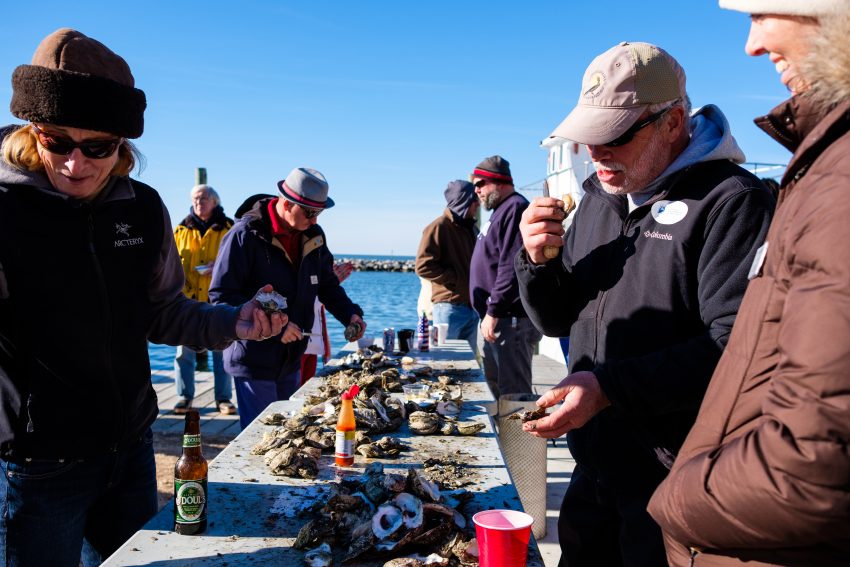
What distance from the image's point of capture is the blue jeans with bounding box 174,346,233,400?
7.08 metres

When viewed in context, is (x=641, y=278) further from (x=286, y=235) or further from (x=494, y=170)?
(x=494, y=170)

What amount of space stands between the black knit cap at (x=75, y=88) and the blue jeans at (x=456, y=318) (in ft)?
16.4

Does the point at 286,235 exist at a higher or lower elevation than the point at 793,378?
higher

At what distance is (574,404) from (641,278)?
475 millimetres

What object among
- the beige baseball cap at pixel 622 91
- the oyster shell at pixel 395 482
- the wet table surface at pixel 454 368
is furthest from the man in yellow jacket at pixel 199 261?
the beige baseball cap at pixel 622 91

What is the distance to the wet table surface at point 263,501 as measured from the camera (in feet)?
6.13

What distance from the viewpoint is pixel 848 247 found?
0.97 metres

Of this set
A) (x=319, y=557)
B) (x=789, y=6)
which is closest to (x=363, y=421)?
(x=319, y=557)

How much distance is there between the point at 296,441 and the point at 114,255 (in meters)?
1.10

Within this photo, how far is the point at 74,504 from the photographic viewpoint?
2.09m

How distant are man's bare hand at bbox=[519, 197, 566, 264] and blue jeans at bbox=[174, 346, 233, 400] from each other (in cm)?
549

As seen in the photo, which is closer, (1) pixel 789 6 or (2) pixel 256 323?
(1) pixel 789 6

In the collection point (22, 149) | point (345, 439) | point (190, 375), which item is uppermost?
point (22, 149)

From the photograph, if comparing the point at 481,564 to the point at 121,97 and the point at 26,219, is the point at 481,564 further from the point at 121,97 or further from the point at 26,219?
the point at 121,97
